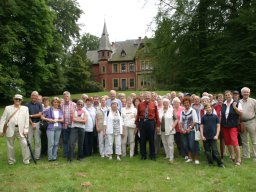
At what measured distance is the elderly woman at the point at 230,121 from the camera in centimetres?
865

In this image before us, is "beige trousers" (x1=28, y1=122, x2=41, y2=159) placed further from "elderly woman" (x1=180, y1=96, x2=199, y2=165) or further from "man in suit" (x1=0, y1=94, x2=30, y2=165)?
"elderly woman" (x1=180, y1=96, x2=199, y2=165)

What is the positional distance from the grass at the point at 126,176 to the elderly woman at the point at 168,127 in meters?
0.36

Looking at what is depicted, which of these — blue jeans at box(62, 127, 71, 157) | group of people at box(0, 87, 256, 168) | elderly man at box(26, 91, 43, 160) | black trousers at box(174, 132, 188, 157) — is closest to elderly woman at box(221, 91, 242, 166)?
group of people at box(0, 87, 256, 168)

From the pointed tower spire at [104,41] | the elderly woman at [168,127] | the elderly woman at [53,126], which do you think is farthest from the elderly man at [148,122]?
the pointed tower spire at [104,41]

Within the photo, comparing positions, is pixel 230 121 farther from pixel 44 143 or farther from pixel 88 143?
pixel 44 143

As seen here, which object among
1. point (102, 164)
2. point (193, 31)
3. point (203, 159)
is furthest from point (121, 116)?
point (193, 31)

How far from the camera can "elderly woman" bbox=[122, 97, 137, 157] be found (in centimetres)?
985

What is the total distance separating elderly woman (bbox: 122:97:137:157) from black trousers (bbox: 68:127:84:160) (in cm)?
140

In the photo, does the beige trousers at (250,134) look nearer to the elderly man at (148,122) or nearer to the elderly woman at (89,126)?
the elderly man at (148,122)

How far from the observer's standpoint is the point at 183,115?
9.20 metres

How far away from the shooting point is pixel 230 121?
8766 millimetres

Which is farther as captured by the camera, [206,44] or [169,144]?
[206,44]

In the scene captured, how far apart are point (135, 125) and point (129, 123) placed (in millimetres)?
202

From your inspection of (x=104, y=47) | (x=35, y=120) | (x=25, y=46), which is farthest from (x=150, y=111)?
(x=104, y=47)
